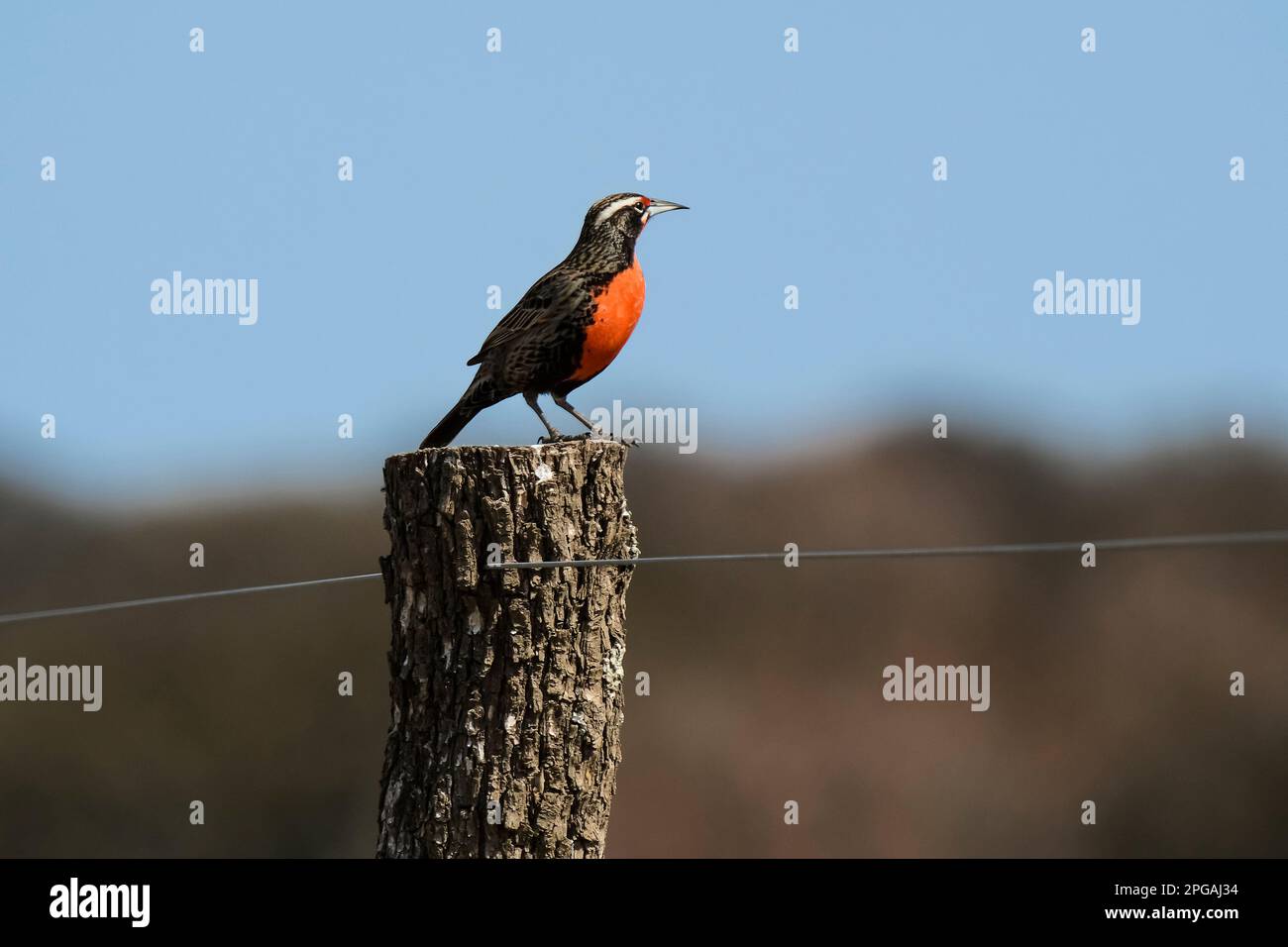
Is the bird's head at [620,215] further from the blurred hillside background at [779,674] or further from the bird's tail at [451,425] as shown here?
the blurred hillside background at [779,674]

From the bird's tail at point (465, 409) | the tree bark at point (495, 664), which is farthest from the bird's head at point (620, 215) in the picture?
the tree bark at point (495, 664)

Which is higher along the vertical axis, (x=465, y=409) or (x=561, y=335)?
(x=561, y=335)

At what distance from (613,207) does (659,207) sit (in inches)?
11.0

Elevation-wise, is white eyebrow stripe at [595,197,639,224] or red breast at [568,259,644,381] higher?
white eyebrow stripe at [595,197,639,224]

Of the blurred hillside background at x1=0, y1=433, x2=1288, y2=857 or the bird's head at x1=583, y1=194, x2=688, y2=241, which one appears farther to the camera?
the blurred hillside background at x1=0, y1=433, x2=1288, y2=857

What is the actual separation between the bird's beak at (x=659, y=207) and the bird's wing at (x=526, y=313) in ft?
2.23

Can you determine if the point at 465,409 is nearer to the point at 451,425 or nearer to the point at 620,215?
the point at 451,425

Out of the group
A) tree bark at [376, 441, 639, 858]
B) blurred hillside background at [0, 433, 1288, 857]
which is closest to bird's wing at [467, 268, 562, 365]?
tree bark at [376, 441, 639, 858]

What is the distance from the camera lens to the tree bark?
4805mm

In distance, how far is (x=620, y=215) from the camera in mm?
7551

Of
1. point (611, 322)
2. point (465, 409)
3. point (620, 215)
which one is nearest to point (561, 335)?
point (611, 322)

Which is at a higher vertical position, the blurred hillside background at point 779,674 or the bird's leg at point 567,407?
the bird's leg at point 567,407

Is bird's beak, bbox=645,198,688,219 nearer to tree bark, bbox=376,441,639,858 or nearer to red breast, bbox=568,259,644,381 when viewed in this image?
red breast, bbox=568,259,644,381

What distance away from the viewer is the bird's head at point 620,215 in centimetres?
751
